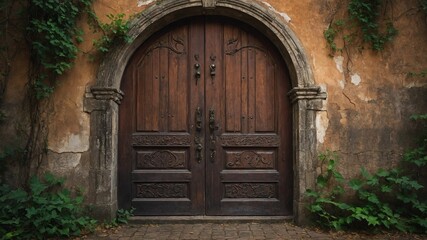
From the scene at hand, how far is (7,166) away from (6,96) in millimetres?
822

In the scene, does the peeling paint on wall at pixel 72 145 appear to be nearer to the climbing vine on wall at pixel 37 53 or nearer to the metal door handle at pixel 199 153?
the climbing vine on wall at pixel 37 53

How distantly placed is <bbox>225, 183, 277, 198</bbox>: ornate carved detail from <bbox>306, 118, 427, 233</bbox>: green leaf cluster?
525mm

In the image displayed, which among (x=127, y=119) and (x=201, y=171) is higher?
(x=127, y=119)

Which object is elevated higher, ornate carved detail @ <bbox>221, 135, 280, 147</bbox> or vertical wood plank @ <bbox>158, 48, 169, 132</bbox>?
vertical wood plank @ <bbox>158, 48, 169, 132</bbox>

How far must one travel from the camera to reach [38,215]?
4074 millimetres

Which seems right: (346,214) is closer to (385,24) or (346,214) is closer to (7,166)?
(385,24)

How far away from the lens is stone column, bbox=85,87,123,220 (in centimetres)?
450

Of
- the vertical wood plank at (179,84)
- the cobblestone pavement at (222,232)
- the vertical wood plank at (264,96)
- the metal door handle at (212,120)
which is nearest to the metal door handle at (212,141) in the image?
the metal door handle at (212,120)

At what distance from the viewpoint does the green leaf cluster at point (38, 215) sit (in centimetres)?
400

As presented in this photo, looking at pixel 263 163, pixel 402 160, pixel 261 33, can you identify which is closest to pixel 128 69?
pixel 261 33

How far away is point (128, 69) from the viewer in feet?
16.0

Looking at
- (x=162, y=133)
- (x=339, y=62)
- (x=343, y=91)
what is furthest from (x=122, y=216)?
(x=339, y=62)

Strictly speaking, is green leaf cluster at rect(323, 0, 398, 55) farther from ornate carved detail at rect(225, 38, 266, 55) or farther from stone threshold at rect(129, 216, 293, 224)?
stone threshold at rect(129, 216, 293, 224)

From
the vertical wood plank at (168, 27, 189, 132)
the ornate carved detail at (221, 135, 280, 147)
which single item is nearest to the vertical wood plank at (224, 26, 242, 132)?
the ornate carved detail at (221, 135, 280, 147)
